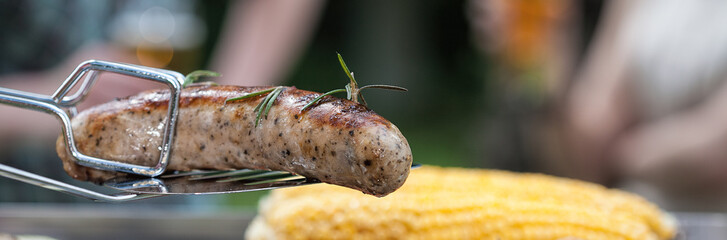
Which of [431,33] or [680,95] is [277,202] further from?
[431,33]

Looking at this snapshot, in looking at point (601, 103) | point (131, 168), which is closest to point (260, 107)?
point (131, 168)

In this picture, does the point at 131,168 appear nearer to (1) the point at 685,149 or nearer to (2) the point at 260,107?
(2) the point at 260,107

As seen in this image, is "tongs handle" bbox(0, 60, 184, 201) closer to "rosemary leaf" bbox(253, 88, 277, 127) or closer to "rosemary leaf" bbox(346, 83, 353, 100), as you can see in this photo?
"rosemary leaf" bbox(253, 88, 277, 127)

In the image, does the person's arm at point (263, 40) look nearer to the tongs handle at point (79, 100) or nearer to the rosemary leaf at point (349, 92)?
the tongs handle at point (79, 100)

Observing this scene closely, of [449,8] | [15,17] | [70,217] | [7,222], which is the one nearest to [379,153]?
[70,217]

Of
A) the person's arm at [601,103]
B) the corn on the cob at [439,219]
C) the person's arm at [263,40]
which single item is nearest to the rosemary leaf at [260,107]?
the corn on the cob at [439,219]

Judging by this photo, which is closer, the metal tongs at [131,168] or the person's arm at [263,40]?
the metal tongs at [131,168]
